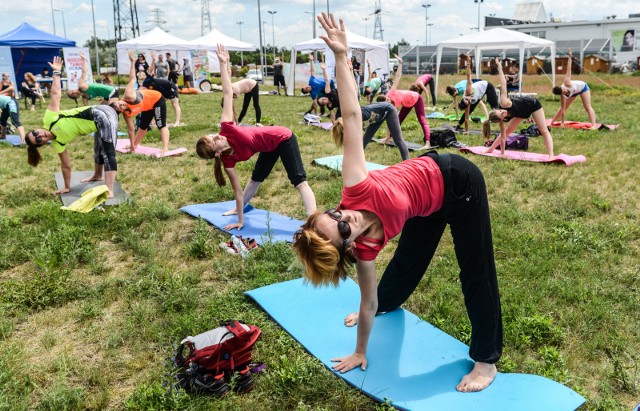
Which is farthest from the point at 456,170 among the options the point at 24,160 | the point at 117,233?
the point at 24,160

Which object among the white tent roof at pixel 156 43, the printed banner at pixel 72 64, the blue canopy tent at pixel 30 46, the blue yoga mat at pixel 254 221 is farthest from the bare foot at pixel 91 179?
the white tent roof at pixel 156 43

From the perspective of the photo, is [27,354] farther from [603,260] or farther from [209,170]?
[209,170]

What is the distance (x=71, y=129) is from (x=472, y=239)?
5697 millimetres

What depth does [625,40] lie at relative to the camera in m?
47.3

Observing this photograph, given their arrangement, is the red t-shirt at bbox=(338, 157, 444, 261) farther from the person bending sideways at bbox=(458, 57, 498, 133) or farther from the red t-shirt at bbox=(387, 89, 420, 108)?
the person bending sideways at bbox=(458, 57, 498, 133)

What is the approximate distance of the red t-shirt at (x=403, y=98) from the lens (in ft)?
30.3

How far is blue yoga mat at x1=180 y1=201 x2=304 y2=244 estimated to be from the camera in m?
5.26

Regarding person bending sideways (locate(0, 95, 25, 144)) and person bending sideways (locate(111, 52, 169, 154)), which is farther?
person bending sideways (locate(0, 95, 25, 144))

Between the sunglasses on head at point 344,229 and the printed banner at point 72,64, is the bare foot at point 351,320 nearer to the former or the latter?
the sunglasses on head at point 344,229

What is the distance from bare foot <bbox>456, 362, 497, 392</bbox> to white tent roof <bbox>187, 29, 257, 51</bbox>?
22.5m

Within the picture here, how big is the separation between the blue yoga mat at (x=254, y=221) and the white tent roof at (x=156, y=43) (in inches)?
755

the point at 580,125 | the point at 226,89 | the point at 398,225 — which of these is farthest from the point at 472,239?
the point at 580,125

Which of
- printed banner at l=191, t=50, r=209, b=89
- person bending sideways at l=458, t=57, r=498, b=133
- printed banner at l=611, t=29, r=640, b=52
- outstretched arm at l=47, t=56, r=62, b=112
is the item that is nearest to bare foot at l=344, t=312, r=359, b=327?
outstretched arm at l=47, t=56, r=62, b=112

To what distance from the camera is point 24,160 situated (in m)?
8.93
